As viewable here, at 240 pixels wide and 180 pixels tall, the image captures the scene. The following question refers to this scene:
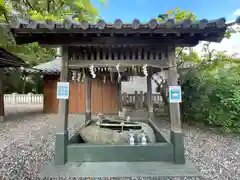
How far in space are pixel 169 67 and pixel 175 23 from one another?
80 centimetres

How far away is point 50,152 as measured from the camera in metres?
3.34

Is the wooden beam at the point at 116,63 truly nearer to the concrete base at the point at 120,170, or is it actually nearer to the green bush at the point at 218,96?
the concrete base at the point at 120,170

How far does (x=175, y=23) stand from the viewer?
7.16 feet

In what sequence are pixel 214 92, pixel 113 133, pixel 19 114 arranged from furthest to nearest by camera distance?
pixel 19 114 < pixel 214 92 < pixel 113 133

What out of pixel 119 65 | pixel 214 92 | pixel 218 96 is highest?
pixel 119 65

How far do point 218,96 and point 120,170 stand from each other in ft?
12.4

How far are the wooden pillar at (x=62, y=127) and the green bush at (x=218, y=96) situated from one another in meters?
4.24

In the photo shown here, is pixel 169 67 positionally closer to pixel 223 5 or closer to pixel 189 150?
pixel 189 150

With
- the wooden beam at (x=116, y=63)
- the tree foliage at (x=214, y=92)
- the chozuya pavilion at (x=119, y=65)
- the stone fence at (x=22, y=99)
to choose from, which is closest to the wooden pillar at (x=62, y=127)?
the chozuya pavilion at (x=119, y=65)

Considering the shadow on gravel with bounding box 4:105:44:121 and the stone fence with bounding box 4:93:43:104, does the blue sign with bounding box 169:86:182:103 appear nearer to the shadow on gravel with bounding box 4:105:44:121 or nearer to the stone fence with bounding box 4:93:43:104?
the shadow on gravel with bounding box 4:105:44:121

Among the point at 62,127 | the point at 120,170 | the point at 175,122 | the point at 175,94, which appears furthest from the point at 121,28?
the point at 120,170

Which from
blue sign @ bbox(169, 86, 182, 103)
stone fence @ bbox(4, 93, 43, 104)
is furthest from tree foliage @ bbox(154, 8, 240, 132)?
stone fence @ bbox(4, 93, 43, 104)

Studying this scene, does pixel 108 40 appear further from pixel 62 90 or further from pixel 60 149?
pixel 60 149

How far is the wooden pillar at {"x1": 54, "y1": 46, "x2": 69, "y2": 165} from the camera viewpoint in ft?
8.64
